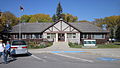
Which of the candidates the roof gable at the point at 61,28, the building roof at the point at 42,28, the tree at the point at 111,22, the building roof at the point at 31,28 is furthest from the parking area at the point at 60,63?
the tree at the point at 111,22

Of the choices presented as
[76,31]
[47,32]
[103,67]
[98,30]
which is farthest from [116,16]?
[103,67]

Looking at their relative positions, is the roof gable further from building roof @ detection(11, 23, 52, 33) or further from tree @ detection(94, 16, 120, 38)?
tree @ detection(94, 16, 120, 38)

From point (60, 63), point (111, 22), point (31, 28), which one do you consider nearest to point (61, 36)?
point (31, 28)

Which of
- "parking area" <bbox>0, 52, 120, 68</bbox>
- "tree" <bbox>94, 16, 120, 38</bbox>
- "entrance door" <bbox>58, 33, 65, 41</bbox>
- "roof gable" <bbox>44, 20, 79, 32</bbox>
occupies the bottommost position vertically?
"parking area" <bbox>0, 52, 120, 68</bbox>

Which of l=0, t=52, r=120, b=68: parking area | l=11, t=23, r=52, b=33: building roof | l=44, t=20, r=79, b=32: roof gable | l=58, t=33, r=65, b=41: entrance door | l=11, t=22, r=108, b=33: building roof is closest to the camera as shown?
Result: l=0, t=52, r=120, b=68: parking area

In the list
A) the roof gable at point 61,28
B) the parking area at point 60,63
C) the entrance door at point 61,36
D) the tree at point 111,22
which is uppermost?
the tree at point 111,22

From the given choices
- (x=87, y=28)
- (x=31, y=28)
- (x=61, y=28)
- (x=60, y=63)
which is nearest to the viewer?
(x=60, y=63)

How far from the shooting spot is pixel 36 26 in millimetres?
39219

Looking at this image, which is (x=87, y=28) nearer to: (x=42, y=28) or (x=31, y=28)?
(x=42, y=28)

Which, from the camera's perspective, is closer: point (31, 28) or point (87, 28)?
point (87, 28)

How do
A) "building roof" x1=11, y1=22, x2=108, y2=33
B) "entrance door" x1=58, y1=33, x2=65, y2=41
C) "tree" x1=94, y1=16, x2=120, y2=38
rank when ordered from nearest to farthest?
"entrance door" x1=58, y1=33, x2=65, y2=41, "building roof" x1=11, y1=22, x2=108, y2=33, "tree" x1=94, y1=16, x2=120, y2=38

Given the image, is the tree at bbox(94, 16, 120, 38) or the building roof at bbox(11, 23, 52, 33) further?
the tree at bbox(94, 16, 120, 38)

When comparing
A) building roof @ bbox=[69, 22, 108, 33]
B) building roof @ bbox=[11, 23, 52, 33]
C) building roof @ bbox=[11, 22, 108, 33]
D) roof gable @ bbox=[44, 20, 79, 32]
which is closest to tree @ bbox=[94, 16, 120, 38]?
building roof @ bbox=[69, 22, 108, 33]

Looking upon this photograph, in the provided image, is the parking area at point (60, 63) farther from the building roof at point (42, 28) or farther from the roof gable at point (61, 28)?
the building roof at point (42, 28)
